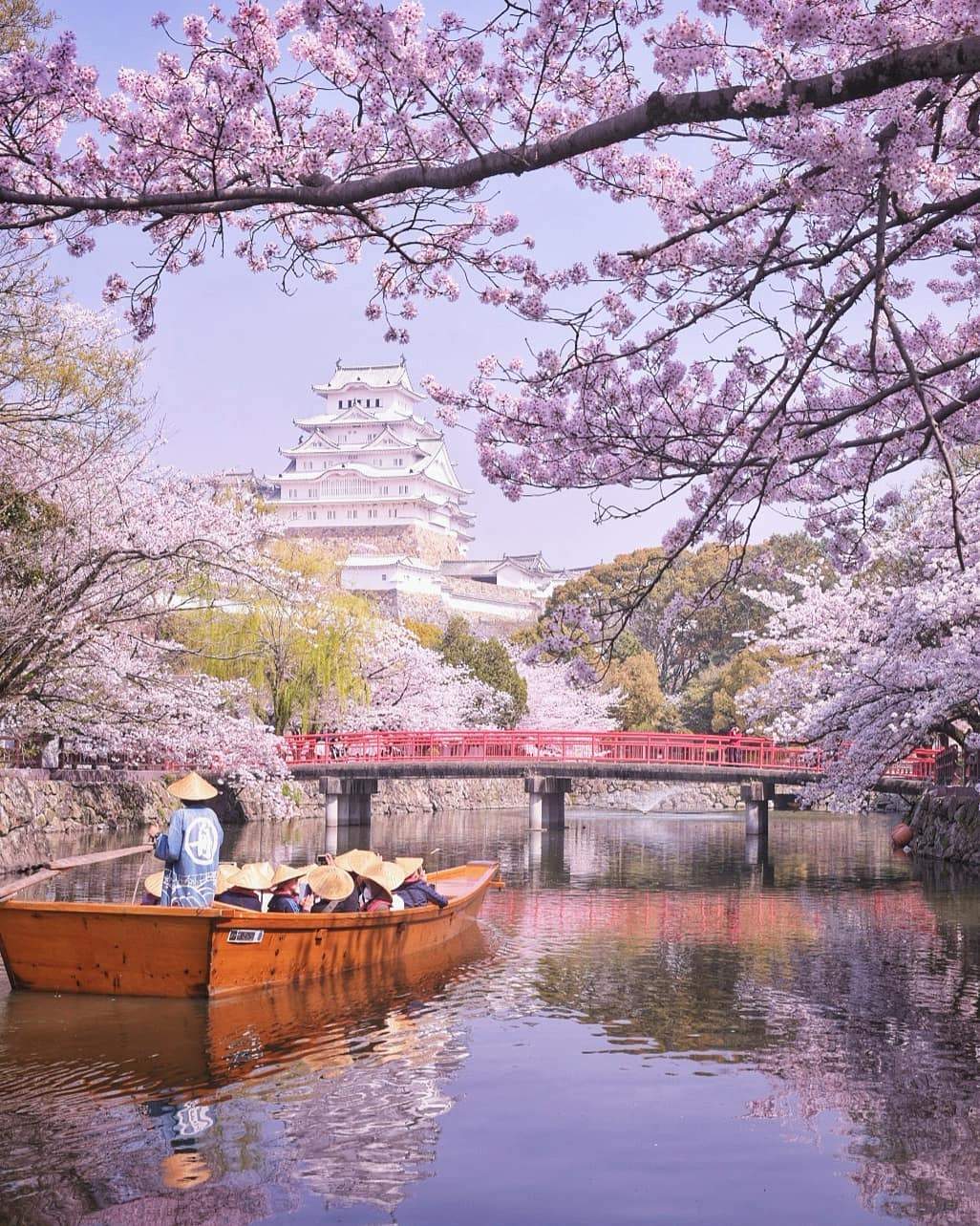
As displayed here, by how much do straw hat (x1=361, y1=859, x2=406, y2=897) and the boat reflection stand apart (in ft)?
2.96

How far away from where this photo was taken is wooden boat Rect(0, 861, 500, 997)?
10.2 m

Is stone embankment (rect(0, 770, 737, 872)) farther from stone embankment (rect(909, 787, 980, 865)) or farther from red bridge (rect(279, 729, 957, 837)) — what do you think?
stone embankment (rect(909, 787, 980, 865))

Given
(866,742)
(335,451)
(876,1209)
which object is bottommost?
(876,1209)

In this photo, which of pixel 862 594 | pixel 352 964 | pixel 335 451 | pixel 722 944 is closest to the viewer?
pixel 352 964

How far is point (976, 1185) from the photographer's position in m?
6.50

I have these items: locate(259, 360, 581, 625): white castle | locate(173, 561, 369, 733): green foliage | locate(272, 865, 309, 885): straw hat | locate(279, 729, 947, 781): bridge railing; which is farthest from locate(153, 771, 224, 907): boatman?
locate(259, 360, 581, 625): white castle

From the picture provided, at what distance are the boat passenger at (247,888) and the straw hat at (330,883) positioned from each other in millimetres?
411

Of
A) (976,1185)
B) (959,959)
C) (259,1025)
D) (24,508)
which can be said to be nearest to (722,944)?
(959,959)

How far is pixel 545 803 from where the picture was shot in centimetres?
3322

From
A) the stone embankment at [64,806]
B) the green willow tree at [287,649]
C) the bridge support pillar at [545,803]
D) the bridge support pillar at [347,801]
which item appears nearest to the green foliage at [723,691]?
the bridge support pillar at [545,803]

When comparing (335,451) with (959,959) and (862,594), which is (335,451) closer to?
(862,594)

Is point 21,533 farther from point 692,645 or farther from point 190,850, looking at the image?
point 692,645

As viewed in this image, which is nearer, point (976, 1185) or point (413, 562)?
point (976, 1185)

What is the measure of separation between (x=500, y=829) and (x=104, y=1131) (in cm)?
2644
